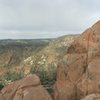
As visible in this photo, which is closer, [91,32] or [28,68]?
[91,32]

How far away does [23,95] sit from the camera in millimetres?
36469

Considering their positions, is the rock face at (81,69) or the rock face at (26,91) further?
the rock face at (81,69)

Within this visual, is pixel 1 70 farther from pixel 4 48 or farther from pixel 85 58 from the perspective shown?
pixel 85 58

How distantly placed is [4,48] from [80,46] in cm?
15002

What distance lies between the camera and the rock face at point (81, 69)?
40.0 m

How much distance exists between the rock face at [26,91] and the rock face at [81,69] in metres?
5.29

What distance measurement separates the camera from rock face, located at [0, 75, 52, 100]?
36362mm

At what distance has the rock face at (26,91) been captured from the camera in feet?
119

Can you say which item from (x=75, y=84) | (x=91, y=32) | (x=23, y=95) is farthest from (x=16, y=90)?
(x=91, y=32)

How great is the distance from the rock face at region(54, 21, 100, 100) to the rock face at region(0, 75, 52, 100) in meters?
5.29

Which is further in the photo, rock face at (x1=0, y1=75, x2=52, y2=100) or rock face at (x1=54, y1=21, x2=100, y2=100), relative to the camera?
rock face at (x1=54, y1=21, x2=100, y2=100)

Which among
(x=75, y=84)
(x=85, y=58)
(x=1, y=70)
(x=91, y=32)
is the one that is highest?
(x=91, y=32)

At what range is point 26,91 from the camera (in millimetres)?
36656

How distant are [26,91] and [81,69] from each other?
7.78 metres
